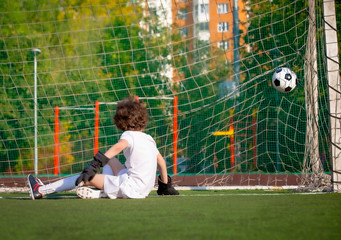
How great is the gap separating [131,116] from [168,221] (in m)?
1.64

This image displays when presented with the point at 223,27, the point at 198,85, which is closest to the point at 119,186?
the point at 223,27

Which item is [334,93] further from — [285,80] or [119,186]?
[119,186]

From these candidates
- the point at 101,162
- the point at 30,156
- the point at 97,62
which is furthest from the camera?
the point at 97,62

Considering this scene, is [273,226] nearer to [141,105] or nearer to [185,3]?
[141,105]

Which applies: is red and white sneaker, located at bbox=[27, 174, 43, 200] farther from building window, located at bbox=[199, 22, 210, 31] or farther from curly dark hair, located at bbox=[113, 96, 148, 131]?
building window, located at bbox=[199, 22, 210, 31]

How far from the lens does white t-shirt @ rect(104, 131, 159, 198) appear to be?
3771 mm

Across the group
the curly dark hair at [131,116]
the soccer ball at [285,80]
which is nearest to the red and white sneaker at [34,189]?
the curly dark hair at [131,116]

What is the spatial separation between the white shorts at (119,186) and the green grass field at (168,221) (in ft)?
Result: 1.64

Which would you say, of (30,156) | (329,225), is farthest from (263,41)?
(30,156)

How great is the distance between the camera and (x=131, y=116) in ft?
12.9

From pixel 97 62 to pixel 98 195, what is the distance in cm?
749

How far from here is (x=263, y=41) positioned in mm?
6922

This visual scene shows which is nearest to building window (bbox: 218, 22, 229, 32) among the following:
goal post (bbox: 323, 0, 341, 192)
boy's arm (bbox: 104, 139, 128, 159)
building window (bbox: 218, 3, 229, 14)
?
building window (bbox: 218, 3, 229, 14)

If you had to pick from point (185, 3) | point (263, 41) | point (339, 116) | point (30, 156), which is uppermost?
point (185, 3)
